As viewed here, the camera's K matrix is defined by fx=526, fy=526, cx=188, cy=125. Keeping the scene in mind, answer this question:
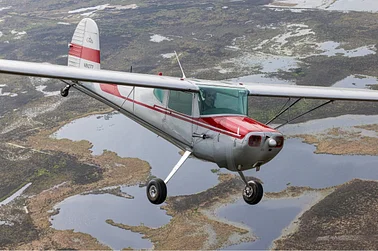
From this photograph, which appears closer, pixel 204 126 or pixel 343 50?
pixel 204 126

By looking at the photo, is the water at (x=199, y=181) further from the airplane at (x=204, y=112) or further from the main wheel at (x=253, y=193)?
the airplane at (x=204, y=112)

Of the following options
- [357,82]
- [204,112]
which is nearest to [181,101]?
[204,112]

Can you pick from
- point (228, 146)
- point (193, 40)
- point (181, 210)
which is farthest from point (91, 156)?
point (193, 40)

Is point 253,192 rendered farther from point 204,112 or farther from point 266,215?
A: point 266,215

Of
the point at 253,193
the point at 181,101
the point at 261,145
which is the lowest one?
the point at 253,193

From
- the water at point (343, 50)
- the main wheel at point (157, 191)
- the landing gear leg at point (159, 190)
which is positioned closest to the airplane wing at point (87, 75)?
the landing gear leg at point (159, 190)

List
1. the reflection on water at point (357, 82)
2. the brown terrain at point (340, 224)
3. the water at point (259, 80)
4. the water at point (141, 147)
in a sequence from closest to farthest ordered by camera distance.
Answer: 1. the brown terrain at point (340, 224)
2. the water at point (141, 147)
3. the reflection on water at point (357, 82)
4. the water at point (259, 80)
